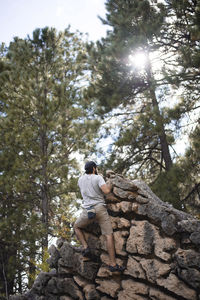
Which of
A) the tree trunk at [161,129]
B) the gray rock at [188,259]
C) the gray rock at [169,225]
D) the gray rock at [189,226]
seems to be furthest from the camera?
the tree trunk at [161,129]

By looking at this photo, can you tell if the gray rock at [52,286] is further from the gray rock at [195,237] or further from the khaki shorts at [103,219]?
the gray rock at [195,237]

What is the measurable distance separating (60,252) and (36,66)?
799 cm

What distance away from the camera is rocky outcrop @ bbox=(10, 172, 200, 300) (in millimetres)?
4441

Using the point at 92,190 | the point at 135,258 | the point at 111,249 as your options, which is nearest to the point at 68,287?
the point at 111,249

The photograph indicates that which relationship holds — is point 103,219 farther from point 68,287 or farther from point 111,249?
point 68,287

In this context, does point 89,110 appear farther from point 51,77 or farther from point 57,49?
point 57,49

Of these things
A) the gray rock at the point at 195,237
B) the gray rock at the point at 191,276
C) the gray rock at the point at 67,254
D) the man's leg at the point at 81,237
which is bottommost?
the gray rock at the point at 191,276

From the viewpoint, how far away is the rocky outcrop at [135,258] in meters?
4.44

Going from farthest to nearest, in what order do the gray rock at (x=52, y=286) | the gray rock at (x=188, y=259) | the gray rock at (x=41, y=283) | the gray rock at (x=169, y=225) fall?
the gray rock at (x=41, y=283), the gray rock at (x=52, y=286), the gray rock at (x=169, y=225), the gray rock at (x=188, y=259)

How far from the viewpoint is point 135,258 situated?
4922mm

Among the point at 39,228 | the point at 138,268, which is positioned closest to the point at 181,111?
the point at 138,268

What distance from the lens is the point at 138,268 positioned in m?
4.80

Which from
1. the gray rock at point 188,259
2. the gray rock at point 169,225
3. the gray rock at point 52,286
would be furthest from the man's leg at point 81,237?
the gray rock at point 188,259

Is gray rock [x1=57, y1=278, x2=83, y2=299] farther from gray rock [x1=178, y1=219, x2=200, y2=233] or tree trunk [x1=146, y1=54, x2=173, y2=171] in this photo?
tree trunk [x1=146, y1=54, x2=173, y2=171]
